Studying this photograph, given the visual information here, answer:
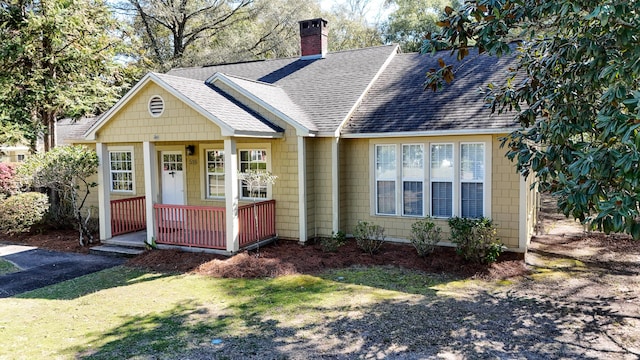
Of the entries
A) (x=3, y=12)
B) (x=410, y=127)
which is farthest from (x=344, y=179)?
(x=3, y=12)

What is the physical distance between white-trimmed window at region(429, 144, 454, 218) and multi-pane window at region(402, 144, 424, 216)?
0.90 ft

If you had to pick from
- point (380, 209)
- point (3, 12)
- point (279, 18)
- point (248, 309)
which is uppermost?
point (279, 18)

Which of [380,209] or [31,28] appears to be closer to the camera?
[380,209]

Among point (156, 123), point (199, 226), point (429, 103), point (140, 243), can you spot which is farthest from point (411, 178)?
point (140, 243)

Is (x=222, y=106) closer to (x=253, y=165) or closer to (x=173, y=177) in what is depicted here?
(x=253, y=165)

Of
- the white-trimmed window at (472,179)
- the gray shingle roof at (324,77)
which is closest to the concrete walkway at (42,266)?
the gray shingle roof at (324,77)

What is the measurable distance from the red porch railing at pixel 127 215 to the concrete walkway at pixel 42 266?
5.20ft

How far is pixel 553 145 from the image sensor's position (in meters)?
5.71

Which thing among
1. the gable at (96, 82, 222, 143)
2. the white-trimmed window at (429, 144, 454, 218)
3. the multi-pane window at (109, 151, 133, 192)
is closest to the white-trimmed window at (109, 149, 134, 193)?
the multi-pane window at (109, 151, 133, 192)

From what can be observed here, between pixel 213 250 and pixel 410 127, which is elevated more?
pixel 410 127

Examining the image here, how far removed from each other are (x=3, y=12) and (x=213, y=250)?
11.2 meters

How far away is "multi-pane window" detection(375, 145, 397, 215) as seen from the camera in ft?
36.9

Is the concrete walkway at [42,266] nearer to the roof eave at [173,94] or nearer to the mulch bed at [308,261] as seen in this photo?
the mulch bed at [308,261]

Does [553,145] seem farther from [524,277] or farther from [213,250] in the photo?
[213,250]
